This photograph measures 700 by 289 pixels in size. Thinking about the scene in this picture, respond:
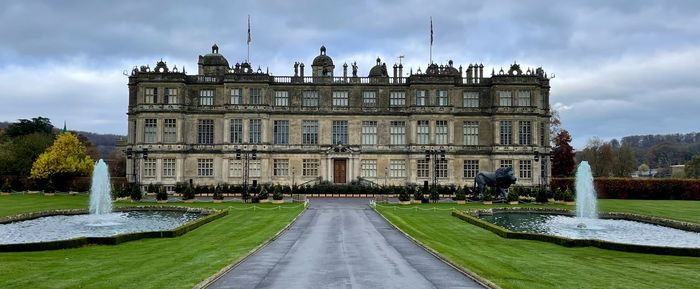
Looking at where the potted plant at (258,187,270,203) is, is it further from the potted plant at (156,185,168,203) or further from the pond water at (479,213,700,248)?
the pond water at (479,213,700,248)

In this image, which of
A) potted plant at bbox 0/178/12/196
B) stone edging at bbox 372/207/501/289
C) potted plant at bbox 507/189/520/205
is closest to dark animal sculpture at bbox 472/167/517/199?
potted plant at bbox 507/189/520/205

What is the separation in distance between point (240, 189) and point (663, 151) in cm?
16343

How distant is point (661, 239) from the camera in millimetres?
33938

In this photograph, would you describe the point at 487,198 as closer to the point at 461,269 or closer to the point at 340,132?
the point at 340,132

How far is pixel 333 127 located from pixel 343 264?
175 feet

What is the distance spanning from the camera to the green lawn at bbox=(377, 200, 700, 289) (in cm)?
2028

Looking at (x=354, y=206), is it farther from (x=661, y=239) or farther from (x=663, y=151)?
(x=663, y=151)

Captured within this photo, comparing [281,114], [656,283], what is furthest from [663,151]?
[656,283]

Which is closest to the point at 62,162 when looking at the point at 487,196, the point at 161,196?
the point at 161,196

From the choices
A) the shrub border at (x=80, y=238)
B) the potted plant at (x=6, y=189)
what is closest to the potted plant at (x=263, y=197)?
the shrub border at (x=80, y=238)

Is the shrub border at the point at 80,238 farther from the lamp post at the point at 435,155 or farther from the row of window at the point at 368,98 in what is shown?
the lamp post at the point at 435,155

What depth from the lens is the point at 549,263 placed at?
2420 cm

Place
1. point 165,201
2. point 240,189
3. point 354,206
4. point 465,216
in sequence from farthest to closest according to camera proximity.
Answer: point 240,189
point 165,201
point 354,206
point 465,216

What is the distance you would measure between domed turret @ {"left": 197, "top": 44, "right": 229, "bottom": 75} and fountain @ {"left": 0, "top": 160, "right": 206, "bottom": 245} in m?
32.9
